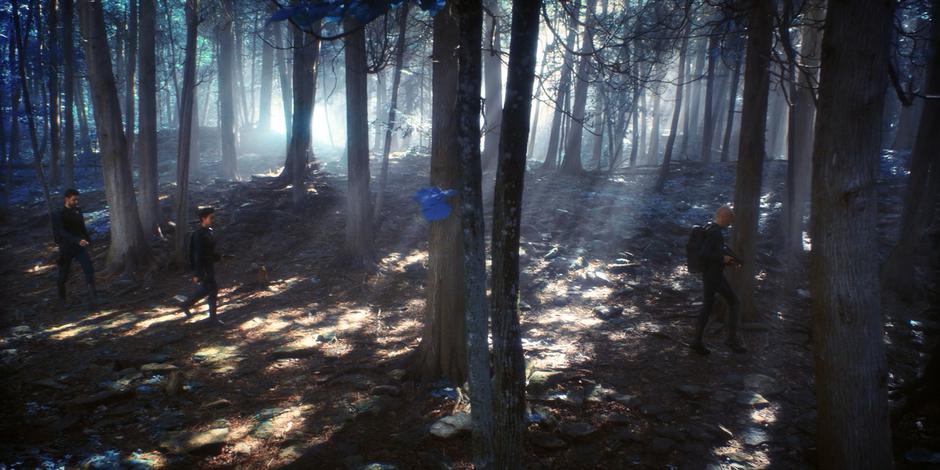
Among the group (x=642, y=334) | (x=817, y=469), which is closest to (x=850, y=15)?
(x=817, y=469)

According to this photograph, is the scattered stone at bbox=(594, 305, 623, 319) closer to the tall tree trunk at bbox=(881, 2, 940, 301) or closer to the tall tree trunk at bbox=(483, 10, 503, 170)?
the tall tree trunk at bbox=(881, 2, 940, 301)

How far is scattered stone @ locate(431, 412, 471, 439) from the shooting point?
191 inches

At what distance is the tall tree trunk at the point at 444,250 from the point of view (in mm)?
5469

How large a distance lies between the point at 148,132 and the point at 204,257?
6658 mm

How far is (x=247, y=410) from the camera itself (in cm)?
548

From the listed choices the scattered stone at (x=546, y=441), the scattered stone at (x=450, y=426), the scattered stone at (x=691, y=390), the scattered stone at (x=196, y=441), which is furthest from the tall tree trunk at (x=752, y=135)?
the scattered stone at (x=196, y=441)

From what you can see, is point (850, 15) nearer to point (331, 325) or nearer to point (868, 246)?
point (868, 246)

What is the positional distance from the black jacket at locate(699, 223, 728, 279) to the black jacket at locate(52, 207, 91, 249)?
1032 cm

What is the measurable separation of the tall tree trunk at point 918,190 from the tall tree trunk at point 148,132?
16747mm

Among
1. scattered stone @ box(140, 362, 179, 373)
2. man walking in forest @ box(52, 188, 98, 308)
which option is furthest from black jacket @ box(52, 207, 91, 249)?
scattered stone @ box(140, 362, 179, 373)

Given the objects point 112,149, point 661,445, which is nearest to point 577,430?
point 661,445

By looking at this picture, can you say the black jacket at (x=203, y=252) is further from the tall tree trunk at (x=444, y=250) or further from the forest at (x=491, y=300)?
the tall tree trunk at (x=444, y=250)

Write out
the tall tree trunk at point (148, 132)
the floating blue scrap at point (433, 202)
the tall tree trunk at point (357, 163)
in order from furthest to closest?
the tall tree trunk at point (148, 132) → the tall tree trunk at point (357, 163) → the floating blue scrap at point (433, 202)

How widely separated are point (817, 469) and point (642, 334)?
12.4 feet
